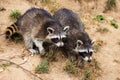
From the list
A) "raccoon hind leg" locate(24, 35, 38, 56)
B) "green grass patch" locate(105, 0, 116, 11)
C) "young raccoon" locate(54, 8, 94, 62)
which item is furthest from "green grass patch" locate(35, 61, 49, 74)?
"green grass patch" locate(105, 0, 116, 11)

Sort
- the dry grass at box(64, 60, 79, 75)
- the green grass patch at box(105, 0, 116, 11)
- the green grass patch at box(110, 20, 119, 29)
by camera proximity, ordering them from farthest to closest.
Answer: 1. the green grass patch at box(105, 0, 116, 11)
2. the green grass patch at box(110, 20, 119, 29)
3. the dry grass at box(64, 60, 79, 75)

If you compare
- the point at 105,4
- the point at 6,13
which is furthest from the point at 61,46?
the point at 105,4

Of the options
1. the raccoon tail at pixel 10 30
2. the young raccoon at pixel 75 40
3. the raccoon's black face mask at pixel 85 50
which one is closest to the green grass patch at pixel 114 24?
the young raccoon at pixel 75 40

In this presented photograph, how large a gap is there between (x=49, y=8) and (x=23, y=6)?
2.42ft

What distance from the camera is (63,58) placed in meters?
7.47

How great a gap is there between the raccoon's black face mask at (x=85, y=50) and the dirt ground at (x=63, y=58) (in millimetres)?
426

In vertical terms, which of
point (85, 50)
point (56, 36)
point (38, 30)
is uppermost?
point (38, 30)

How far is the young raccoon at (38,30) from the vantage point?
719 centimetres

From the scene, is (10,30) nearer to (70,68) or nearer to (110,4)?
(70,68)

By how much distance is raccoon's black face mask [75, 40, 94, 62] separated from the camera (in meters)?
7.16

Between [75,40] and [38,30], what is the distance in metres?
0.84

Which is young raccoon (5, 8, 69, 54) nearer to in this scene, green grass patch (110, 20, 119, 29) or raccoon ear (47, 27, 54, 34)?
raccoon ear (47, 27, 54, 34)

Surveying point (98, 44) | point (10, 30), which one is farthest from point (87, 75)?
point (10, 30)

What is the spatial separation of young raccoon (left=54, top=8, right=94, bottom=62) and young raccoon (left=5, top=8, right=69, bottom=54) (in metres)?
0.29
